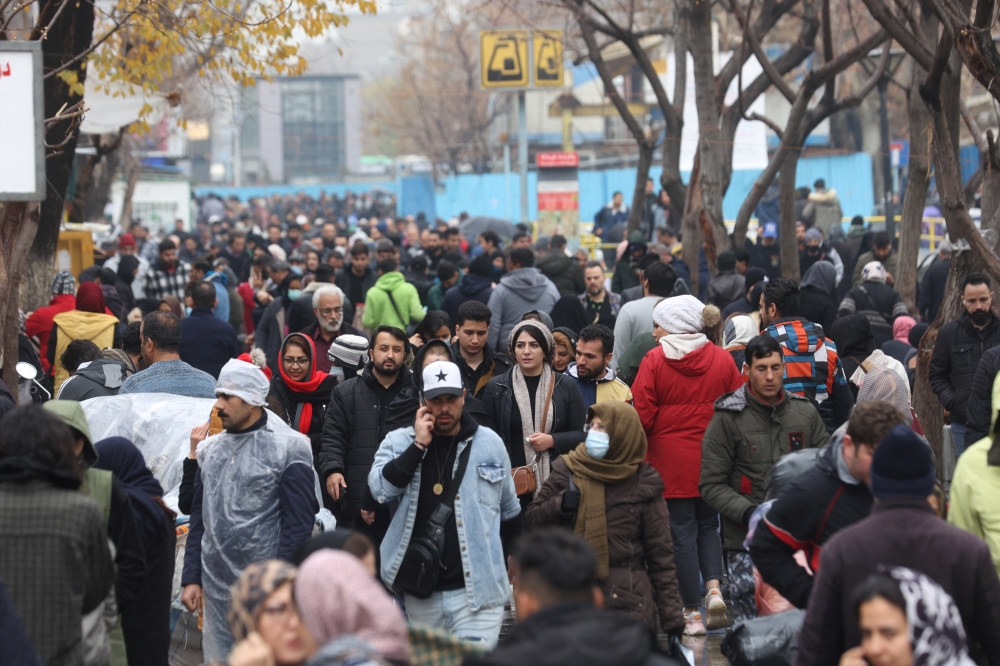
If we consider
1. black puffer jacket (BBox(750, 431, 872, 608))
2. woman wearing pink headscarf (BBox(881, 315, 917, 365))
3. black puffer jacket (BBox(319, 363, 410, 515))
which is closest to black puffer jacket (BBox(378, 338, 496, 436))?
black puffer jacket (BBox(319, 363, 410, 515))

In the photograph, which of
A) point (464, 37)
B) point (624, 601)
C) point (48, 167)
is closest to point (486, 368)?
point (624, 601)

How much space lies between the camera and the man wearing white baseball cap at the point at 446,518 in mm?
5035

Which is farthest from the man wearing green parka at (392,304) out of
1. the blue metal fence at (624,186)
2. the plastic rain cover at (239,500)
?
the blue metal fence at (624,186)

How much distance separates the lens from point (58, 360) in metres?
9.32

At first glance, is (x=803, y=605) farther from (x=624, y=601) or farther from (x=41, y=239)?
(x=41, y=239)

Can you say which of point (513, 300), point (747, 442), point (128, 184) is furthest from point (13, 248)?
point (128, 184)

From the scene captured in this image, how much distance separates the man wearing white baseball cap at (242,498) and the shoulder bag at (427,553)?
1.50 ft

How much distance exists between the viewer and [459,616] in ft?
16.7

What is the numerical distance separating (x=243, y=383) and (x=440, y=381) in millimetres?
870

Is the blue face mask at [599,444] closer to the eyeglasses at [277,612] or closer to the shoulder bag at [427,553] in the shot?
the shoulder bag at [427,553]

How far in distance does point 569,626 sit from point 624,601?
2.34 meters

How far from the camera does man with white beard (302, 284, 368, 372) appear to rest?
8.30 m

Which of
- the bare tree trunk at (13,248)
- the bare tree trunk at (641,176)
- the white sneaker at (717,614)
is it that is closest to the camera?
the white sneaker at (717,614)

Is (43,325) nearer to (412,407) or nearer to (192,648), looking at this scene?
(192,648)
